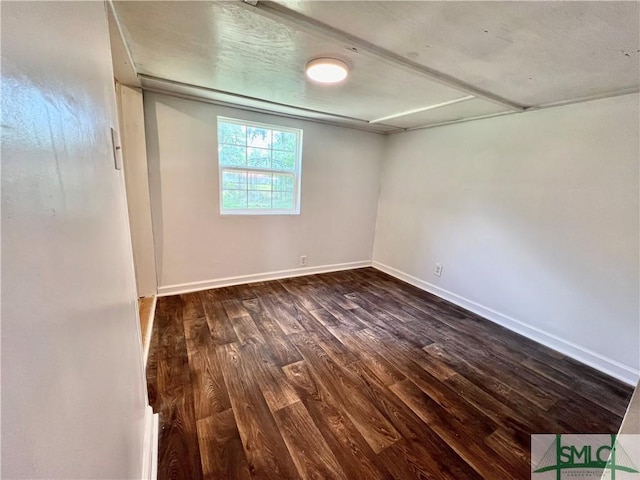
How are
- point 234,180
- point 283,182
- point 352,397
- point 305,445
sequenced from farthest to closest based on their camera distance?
1. point 283,182
2. point 234,180
3. point 352,397
4. point 305,445

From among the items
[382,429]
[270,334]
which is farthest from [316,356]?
[382,429]

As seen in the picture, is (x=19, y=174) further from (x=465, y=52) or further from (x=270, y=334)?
(x=270, y=334)

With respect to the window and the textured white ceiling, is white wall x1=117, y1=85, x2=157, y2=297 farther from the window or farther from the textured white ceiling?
the window

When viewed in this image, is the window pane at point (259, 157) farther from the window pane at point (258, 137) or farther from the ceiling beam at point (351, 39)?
the ceiling beam at point (351, 39)

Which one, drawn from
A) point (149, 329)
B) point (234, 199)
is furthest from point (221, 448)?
point (234, 199)

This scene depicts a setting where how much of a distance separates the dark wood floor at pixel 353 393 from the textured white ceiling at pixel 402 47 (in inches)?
82.6

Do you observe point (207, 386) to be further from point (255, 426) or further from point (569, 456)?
point (569, 456)

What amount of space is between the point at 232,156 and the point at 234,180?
0.89 ft

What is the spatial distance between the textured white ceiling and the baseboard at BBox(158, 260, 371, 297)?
80.3 inches

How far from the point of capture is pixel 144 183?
266cm

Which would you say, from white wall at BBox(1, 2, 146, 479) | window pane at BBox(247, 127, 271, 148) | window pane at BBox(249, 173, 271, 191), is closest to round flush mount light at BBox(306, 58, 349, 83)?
white wall at BBox(1, 2, 146, 479)

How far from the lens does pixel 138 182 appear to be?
2633 millimetres

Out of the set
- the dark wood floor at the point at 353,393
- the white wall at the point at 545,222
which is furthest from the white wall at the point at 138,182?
the white wall at the point at 545,222

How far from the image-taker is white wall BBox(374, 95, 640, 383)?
2.02 metres
